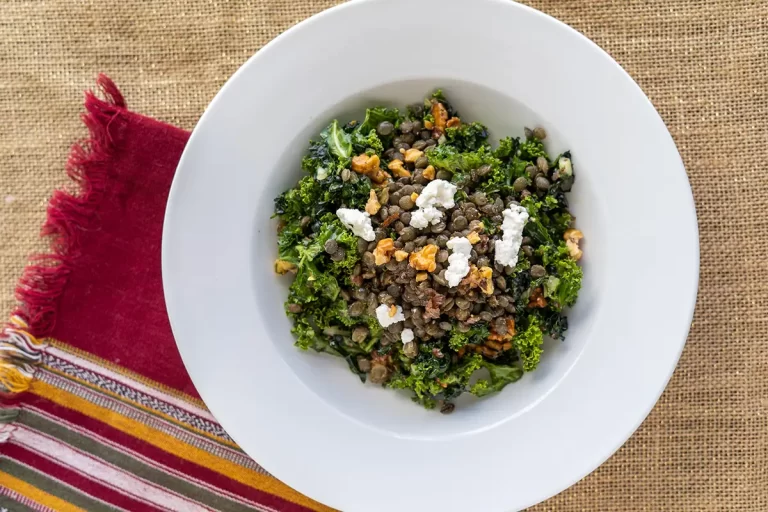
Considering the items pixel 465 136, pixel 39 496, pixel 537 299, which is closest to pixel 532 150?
pixel 465 136

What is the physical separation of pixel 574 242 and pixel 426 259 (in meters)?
0.70

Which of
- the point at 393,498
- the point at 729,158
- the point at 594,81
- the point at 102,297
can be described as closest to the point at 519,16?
the point at 594,81

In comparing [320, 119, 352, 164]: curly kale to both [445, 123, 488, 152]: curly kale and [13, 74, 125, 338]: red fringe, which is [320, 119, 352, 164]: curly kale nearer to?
[445, 123, 488, 152]: curly kale

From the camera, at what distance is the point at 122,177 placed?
3145 millimetres

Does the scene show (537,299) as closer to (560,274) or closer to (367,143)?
(560,274)

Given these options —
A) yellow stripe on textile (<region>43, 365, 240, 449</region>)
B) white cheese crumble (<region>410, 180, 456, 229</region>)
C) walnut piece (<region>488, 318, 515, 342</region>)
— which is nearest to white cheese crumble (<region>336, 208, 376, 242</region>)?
white cheese crumble (<region>410, 180, 456, 229</region>)

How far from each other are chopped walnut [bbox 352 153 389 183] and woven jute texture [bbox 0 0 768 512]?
967mm

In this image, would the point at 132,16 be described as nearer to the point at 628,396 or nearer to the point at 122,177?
the point at 122,177

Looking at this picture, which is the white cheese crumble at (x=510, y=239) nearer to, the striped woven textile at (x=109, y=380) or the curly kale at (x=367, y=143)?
the curly kale at (x=367, y=143)

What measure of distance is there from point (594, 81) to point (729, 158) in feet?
3.44

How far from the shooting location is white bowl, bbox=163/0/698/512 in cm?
252

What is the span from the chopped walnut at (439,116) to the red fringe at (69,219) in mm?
1555

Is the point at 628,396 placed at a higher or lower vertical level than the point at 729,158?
lower

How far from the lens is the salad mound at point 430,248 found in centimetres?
259
